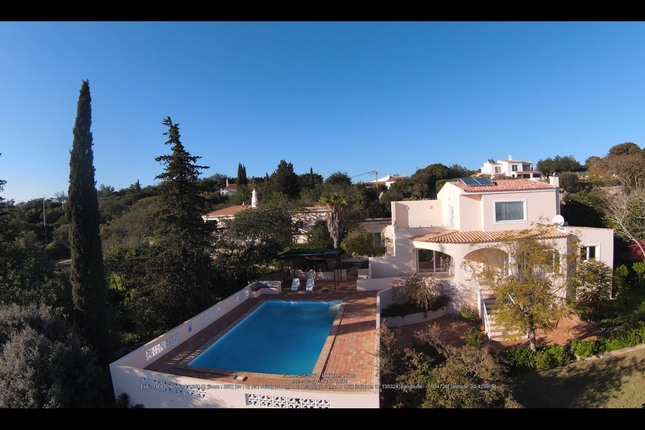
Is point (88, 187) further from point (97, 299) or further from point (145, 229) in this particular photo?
point (145, 229)

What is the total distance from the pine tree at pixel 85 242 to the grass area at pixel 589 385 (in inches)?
633

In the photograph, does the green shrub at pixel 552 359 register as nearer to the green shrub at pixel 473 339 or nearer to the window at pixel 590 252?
the green shrub at pixel 473 339

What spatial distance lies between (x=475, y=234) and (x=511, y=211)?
2989 millimetres

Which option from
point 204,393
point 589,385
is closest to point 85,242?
point 204,393

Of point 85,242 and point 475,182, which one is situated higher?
point 475,182

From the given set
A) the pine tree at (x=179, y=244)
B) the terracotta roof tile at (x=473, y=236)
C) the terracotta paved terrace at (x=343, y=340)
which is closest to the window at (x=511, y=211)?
the terracotta roof tile at (x=473, y=236)

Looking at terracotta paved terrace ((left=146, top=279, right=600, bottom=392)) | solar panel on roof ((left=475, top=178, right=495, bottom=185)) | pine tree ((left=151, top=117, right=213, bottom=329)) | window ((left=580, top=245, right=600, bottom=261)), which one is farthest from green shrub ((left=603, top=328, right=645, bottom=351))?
pine tree ((left=151, top=117, right=213, bottom=329))

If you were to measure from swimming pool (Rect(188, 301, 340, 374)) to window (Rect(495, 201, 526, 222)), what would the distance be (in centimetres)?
1164

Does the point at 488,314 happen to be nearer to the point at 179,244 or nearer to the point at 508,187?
the point at 508,187

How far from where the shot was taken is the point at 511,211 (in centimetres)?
2050

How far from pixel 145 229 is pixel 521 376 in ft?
115

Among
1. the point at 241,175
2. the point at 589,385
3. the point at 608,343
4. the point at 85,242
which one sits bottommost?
the point at 589,385

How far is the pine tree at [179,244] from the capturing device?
16.9 m

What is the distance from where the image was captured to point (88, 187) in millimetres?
13688
